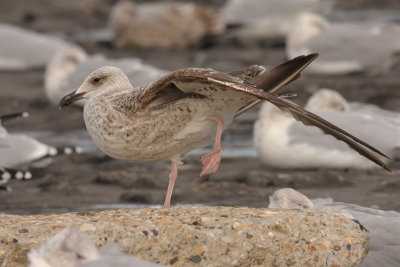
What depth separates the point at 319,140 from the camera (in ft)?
26.7

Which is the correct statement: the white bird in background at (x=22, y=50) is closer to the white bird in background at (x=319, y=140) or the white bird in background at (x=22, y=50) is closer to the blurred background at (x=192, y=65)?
the blurred background at (x=192, y=65)

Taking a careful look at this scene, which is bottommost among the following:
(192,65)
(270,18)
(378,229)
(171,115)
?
(378,229)

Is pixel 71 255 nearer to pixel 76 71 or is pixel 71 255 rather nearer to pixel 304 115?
pixel 304 115

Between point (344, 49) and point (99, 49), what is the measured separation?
4519 millimetres

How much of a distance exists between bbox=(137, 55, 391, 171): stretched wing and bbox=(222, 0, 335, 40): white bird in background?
1067cm

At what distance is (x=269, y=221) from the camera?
460 centimetres

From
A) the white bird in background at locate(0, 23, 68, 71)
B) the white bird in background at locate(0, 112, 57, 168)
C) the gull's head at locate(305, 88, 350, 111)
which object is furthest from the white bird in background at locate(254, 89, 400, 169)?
the white bird in background at locate(0, 23, 68, 71)

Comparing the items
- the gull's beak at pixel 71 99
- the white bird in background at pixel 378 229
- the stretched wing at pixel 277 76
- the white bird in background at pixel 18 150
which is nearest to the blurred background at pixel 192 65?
the white bird in background at pixel 18 150

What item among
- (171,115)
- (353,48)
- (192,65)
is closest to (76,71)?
(192,65)

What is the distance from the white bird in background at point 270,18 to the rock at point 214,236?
1106 cm

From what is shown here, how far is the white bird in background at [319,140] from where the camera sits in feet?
26.2

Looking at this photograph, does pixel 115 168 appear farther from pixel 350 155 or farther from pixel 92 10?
pixel 92 10

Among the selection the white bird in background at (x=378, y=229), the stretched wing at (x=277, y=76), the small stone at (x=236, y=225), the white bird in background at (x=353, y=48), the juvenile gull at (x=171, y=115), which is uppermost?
the white bird in background at (x=353, y=48)

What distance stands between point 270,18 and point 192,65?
9.21 feet
